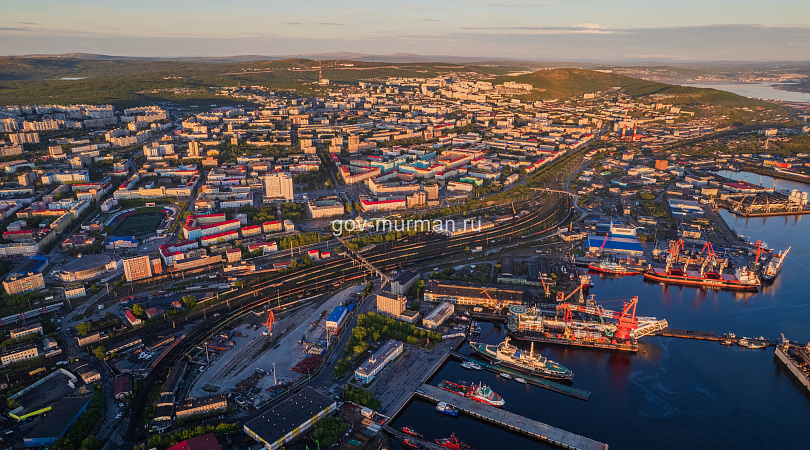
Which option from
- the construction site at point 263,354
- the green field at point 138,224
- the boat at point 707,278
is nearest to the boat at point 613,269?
the boat at point 707,278

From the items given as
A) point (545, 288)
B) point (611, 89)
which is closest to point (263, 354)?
point (545, 288)

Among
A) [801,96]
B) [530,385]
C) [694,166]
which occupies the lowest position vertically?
[530,385]

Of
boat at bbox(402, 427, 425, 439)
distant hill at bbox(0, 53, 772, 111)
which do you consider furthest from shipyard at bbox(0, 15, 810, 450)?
distant hill at bbox(0, 53, 772, 111)

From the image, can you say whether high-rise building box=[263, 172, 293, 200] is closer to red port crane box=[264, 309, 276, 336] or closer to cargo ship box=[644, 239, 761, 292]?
red port crane box=[264, 309, 276, 336]

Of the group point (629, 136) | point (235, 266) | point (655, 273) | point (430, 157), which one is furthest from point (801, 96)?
point (235, 266)

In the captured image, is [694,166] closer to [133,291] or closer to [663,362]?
[663,362]

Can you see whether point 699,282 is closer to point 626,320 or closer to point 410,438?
point 626,320

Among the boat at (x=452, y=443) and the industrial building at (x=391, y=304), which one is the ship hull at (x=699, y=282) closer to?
the industrial building at (x=391, y=304)

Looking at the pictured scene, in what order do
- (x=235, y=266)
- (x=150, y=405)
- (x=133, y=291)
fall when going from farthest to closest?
1. (x=235, y=266)
2. (x=133, y=291)
3. (x=150, y=405)
